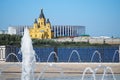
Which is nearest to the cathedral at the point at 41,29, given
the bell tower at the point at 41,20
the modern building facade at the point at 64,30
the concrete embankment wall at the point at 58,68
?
the bell tower at the point at 41,20

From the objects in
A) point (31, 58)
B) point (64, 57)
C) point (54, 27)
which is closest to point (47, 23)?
point (54, 27)

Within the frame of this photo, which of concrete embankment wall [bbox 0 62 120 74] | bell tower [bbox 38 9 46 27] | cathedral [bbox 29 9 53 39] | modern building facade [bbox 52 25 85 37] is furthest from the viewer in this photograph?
modern building facade [bbox 52 25 85 37]

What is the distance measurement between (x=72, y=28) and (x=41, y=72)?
143 meters

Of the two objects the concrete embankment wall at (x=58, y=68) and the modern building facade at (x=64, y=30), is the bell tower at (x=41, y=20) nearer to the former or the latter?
the modern building facade at (x=64, y=30)

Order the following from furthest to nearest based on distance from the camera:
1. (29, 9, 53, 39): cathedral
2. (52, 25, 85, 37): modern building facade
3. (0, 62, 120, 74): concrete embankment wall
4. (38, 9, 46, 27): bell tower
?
(52, 25, 85, 37): modern building facade → (38, 9, 46, 27): bell tower → (29, 9, 53, 39): cathedral → (0, 62, 120, 74): concrete embankment wall

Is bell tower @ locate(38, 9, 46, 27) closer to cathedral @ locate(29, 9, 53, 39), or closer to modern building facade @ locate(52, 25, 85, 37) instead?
cathedral @ locate(29, 9, 53, 39)

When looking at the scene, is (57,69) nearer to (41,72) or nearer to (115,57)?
(41,72)

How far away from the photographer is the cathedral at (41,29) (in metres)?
116

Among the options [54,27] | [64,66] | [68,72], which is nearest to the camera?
[68,72]

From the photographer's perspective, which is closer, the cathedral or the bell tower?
the cathedral

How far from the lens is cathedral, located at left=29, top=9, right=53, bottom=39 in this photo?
116 m

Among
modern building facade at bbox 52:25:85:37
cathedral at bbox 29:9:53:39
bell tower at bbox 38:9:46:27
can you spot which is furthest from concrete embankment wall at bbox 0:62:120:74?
modern building facade at bbox 52:25:85:37

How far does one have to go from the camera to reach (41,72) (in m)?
12.8

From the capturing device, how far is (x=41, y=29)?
117312 mm
